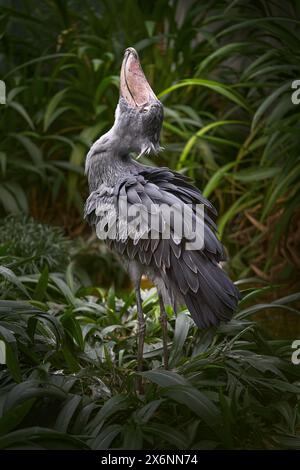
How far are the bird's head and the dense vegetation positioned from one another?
614mm

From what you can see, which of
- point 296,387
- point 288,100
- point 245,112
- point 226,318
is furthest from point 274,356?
point 245,112

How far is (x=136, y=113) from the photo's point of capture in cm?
205

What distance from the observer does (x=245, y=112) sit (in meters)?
3.99

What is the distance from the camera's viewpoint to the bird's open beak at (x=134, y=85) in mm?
2066

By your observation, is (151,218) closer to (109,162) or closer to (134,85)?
(109,162)

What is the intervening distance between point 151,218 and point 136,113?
332mm

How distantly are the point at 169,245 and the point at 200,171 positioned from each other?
1.94 meters

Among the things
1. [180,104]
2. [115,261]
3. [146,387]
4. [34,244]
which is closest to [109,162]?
[146,387]

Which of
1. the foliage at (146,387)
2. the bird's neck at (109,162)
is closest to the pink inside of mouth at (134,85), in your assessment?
the bird's neck at (109,162)

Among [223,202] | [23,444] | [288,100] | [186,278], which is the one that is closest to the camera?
[23,444]

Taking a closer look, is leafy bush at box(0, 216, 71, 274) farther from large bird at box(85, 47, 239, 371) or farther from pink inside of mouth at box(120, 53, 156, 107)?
pink inside of mouth at box(120, 53, 156, 107)

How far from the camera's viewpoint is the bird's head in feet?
6.68

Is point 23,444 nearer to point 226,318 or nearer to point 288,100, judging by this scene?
point 226,318

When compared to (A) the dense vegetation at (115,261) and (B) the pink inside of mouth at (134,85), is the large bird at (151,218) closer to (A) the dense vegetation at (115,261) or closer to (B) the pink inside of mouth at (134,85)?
(B) the pink inside of mouth at (134,85)
